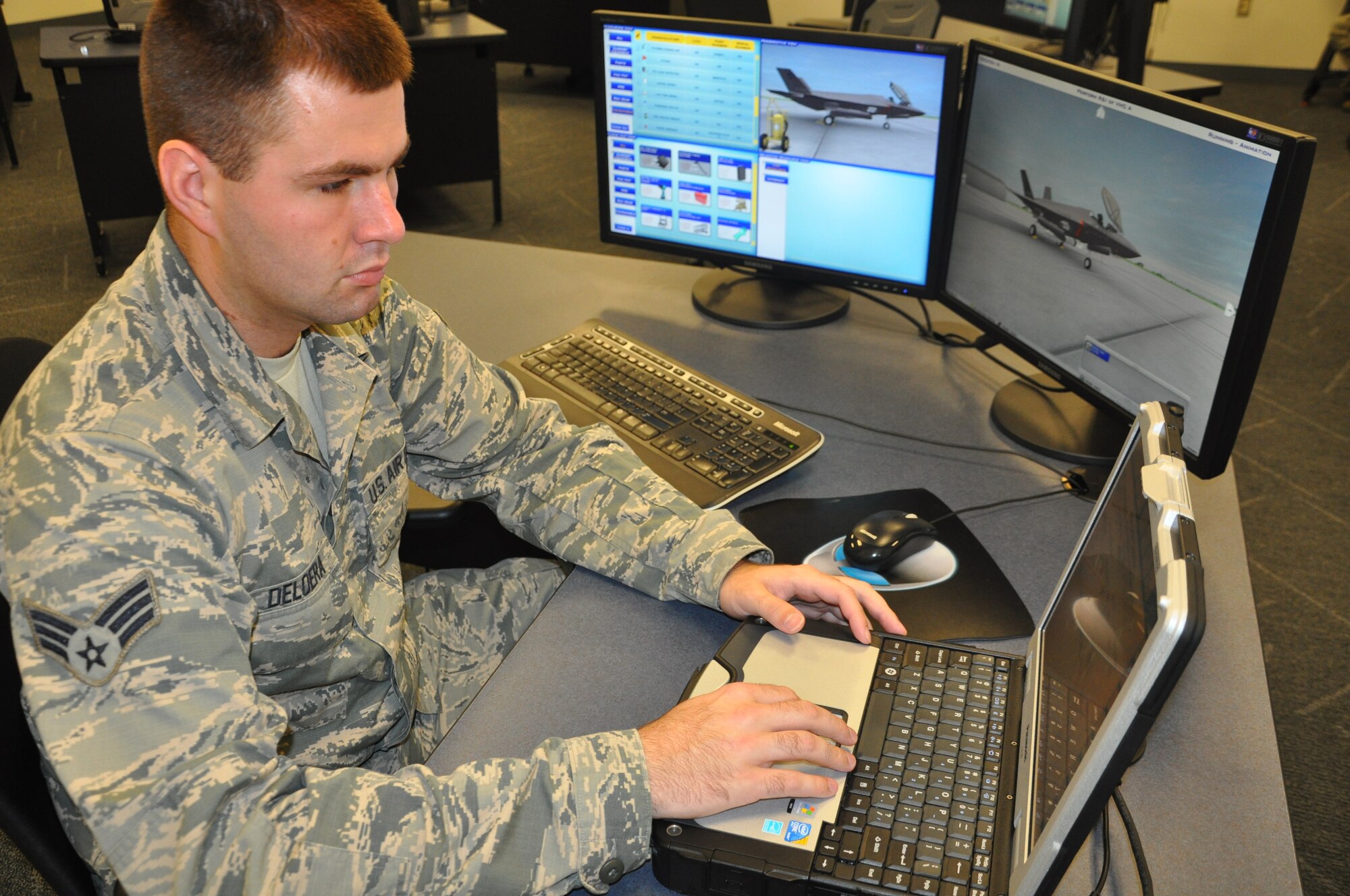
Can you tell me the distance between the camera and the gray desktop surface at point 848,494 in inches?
30.9

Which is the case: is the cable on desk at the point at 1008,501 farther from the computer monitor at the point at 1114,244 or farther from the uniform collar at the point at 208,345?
the uniform collar at the point at 208,345

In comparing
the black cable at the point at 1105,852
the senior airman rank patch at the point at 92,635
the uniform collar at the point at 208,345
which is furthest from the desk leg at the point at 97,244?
the black cable at the point at 1105,852

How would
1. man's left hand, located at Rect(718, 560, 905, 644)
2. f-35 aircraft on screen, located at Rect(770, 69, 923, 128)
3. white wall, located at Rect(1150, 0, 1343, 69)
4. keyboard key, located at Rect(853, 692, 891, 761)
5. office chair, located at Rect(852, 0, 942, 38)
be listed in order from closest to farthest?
1. keyboard key, located at Rect(853, 692, 891, 761)
2. man's left hand, located at Rect(718, 560, 905, 644)
3. f-35 aircraft on screen, located at Rect(770, 69, 923, 128)
4. office chair, located at Rect(852, 0, 942, 38)
5. white wall, located at Rect(1150, 0, 1343, 69)

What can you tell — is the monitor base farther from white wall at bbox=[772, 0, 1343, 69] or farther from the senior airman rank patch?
white wall at bbox=[772, 0, 1343, 69]

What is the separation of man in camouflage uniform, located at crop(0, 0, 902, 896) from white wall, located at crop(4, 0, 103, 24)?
605 centimetres

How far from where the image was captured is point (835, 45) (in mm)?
1343

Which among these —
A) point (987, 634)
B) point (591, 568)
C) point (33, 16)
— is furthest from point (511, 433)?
point (33, 16)

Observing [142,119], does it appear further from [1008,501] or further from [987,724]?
[987,724]

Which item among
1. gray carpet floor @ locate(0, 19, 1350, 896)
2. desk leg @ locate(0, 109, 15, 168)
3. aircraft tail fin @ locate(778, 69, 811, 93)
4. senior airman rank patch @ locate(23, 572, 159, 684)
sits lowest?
gray carpet floor @ locate(0, 19, 1350, 896)

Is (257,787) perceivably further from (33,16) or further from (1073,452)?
(33,16)

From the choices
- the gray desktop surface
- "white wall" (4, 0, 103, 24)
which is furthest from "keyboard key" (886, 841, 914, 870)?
"white wall" (4, 0, 103, 24)

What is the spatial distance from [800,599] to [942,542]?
199 mm

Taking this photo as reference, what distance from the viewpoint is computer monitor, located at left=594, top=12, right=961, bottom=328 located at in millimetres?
1336

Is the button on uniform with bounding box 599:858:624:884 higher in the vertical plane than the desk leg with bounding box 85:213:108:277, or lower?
higher
